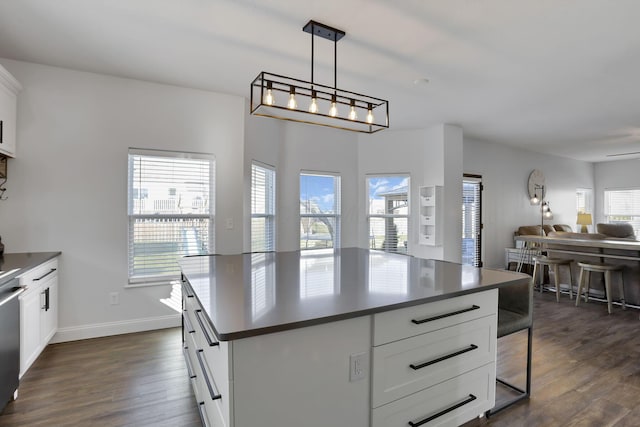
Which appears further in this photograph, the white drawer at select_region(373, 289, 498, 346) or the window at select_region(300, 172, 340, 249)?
the window at select_region(300, 172, 340, 249)

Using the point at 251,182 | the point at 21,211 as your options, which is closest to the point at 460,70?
the point at 251,182

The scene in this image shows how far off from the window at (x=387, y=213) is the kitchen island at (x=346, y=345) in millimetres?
3651

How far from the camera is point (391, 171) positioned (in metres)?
5.79

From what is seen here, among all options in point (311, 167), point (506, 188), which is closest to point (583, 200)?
point (506, 188)

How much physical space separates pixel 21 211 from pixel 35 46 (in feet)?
4.89

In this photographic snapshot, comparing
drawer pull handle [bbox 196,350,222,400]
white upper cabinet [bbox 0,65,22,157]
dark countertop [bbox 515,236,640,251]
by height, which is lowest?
drawer pull handle [bbox 196,350,222,400]

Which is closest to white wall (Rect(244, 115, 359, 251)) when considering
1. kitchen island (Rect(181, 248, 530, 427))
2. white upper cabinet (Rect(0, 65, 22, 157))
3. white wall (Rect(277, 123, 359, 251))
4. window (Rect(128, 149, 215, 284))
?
white wall (Rect(277, 123, 359, 251))

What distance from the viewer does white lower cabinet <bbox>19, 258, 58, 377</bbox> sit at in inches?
96.0

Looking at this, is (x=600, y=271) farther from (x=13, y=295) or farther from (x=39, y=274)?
(x=39, y=274)

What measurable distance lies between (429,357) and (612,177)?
10559 millimetres

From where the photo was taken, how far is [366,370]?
1448mm

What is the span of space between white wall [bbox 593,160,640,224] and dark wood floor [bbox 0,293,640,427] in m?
7.05

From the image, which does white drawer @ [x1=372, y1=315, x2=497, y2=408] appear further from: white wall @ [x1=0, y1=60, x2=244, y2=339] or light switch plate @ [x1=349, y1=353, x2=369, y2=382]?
white wall @ [x1=0, y1=60, x2=244, y2=339]

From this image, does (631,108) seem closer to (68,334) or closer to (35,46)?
(35,46)
